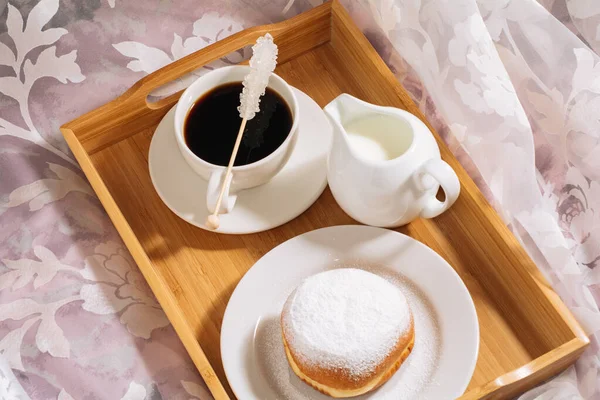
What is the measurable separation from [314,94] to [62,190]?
15.2 inches

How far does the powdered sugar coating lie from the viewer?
2.88 feet

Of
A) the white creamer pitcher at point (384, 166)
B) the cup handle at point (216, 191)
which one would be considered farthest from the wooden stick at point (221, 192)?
the white creamer pitcher at point (384, 166)

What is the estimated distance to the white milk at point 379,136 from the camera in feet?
3.21

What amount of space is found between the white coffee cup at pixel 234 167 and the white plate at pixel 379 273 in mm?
94

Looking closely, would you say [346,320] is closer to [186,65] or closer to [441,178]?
[441,178]

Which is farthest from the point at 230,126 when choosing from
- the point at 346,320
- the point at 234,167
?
the point at 346,320

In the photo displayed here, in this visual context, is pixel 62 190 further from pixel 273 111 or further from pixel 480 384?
pixel 480 384

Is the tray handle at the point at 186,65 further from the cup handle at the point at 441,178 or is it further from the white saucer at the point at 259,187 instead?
the cup handle at the point at 441,178

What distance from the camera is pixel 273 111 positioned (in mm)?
1050

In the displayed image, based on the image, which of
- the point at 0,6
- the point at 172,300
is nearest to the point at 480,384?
the point at 172,300

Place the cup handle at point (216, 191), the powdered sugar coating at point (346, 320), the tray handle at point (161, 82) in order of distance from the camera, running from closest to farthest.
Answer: the powdered sugar coating at point (346, 320) < the cup handle at point (216, 191) < the tray handle at point (161, 82)

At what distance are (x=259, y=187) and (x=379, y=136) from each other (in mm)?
180

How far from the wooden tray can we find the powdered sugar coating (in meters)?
0.11

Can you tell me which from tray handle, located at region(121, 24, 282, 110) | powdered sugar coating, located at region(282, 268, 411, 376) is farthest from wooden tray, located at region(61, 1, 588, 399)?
powdered sugar coating, located at region(282, 268, 411, 376)
